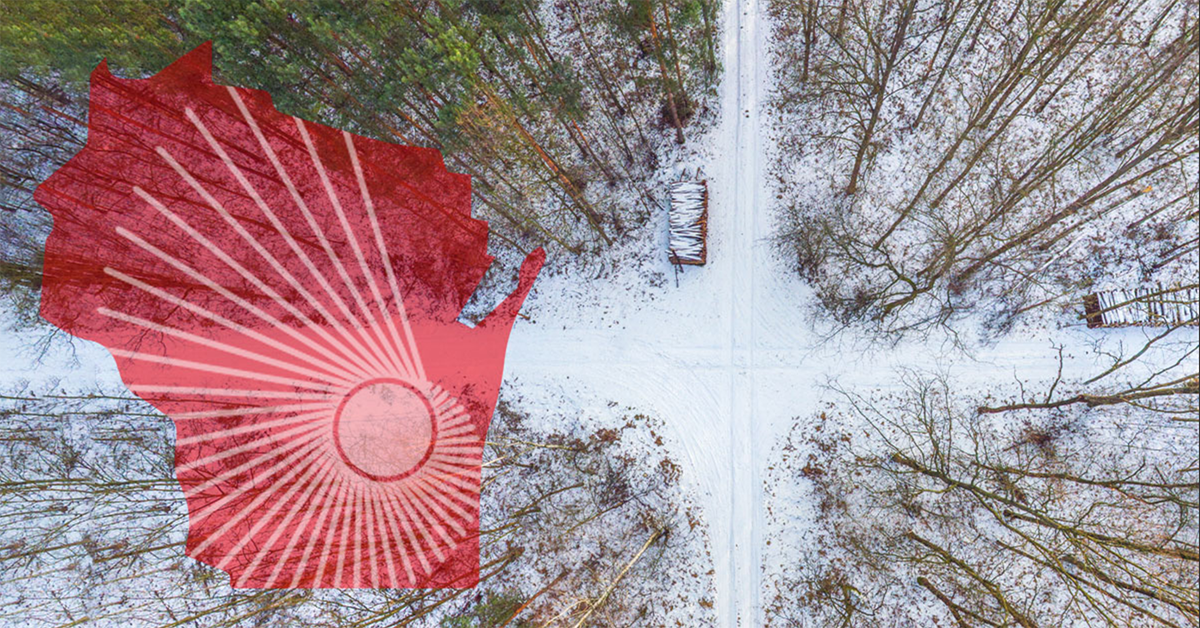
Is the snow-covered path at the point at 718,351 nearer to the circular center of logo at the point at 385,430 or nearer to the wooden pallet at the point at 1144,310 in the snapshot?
the circular center of logo at the point at 385,430

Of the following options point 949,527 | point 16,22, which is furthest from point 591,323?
point 16,22

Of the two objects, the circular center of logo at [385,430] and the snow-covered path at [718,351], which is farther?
the circular center of logo at [385,430]

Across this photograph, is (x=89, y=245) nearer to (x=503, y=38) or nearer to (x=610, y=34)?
(x=503, y=38)

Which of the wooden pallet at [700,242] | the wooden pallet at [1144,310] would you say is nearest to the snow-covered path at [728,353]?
the wooden pallet at [700,242]
